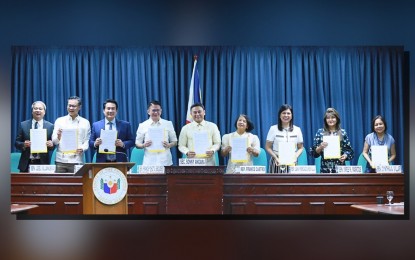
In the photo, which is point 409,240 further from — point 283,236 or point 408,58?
point 408,58

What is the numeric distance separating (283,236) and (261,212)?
28 centimetres

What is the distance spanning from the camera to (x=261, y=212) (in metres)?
4.49

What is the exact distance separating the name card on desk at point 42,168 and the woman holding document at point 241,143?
1455mm

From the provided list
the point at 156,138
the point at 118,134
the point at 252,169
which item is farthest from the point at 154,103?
the point at 252,169

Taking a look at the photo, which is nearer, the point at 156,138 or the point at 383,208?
the point at 383,208

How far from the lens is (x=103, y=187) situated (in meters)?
4.42

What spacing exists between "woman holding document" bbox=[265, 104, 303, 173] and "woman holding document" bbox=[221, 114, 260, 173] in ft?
0.43

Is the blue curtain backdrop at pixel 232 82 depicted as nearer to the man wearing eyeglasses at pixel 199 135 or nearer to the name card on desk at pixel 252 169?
the man wearing eyeglasses at pixel 199 135

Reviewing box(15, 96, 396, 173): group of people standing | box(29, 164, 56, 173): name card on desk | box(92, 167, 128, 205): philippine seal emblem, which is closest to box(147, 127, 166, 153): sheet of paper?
box(15, 96, 396, 173): group of people standing

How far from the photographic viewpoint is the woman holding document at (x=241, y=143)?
4.57 meters

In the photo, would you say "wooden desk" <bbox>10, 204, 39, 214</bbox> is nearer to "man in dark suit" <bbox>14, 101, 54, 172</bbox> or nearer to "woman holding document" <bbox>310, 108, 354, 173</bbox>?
"man in dark suit" <bbox>14, 101, 54, 172</bbox>

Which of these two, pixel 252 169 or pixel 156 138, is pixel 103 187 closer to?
pixel 156 138

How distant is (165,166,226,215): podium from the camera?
A: 4.47 meters

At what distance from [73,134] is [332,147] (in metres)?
2.19
